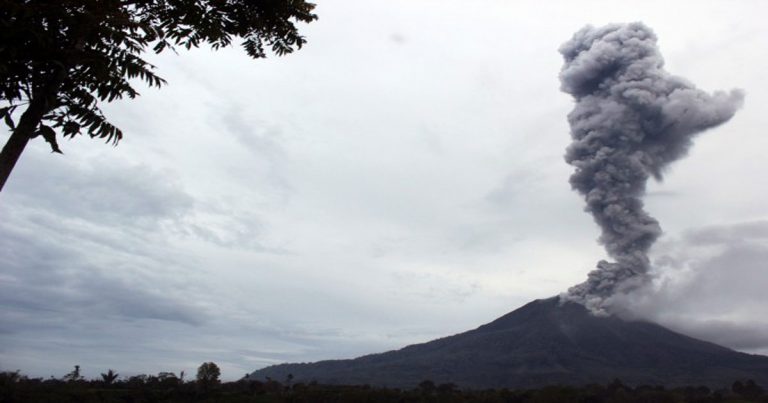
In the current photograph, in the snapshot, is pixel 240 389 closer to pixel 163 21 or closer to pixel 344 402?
pixel 344 402

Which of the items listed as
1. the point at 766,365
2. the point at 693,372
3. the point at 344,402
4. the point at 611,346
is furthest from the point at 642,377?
the point at 344,402

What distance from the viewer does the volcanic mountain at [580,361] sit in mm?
148375

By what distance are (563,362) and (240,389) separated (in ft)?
355

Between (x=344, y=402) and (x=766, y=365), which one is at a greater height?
(x=766, y=365)

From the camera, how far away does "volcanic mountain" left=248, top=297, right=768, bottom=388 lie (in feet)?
487

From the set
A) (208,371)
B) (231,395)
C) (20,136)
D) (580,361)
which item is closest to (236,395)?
(231,395)

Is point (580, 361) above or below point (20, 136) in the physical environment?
above

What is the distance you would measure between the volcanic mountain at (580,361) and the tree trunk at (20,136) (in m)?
142

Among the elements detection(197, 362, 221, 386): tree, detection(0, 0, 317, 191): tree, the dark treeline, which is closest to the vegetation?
the dark treeline

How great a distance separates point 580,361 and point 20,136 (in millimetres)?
176494

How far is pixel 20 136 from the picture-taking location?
594 cm

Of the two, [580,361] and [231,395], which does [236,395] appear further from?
[580,361]

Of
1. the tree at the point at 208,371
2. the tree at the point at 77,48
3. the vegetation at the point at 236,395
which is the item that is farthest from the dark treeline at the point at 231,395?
the tree at the point at 77,48

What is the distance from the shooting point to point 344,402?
238 ft
